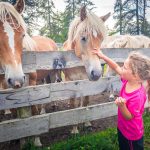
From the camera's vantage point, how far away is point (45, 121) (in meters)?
4.08

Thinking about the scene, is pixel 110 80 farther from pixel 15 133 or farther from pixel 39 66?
pixel 15 133

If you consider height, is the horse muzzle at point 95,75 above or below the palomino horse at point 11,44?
below

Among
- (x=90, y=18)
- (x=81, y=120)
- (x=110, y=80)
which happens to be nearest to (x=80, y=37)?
(x=90, y=18)

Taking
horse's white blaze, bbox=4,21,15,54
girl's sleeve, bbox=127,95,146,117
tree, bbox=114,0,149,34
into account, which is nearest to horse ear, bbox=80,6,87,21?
horse's white blaze, bbox=4,21,15,54

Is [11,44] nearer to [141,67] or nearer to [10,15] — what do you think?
[10,15]

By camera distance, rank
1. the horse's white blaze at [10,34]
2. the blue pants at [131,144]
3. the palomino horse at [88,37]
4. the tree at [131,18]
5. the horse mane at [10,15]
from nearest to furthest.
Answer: the blue pants at [131,144] < the horse's white blaze at [10,34] < the horse mane at [10,15] < the palomino horse at [88,37] < the tree at [131,18]

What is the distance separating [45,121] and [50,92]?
46cm

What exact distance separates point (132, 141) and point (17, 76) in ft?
5.31

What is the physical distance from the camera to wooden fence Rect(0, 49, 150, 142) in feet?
12.3

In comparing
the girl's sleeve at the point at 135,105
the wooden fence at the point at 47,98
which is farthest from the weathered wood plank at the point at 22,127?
the girl's sleeve at the point at 135,105

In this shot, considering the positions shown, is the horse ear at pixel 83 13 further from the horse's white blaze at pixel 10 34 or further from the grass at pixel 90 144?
the grass at pixel 90 144

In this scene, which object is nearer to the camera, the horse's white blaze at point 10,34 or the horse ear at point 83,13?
the horse's white blaze at point 10,34

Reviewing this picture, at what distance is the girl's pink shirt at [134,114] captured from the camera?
300cm

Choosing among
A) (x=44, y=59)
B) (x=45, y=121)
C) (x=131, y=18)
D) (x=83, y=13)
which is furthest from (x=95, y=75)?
(x=131, y=18)
